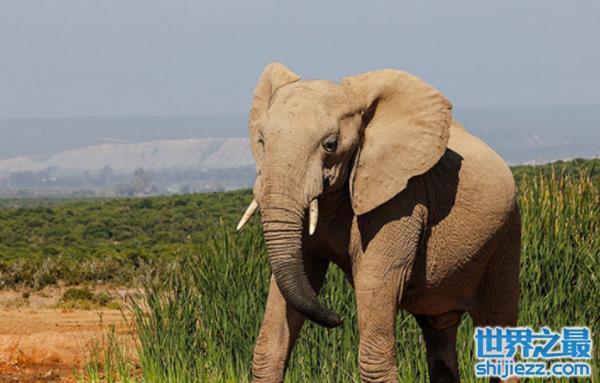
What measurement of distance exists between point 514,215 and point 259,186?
Answer: 5.54 ft

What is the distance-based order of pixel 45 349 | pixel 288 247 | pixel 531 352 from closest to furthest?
pixel 288 247 < pixel 531 352 < pixel 45 349

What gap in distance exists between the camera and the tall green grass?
761cm

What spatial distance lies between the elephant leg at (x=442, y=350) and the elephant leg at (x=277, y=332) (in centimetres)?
87

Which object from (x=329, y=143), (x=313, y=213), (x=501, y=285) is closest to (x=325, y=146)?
(x=329, y=143)

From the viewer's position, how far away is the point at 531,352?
21.8 ft

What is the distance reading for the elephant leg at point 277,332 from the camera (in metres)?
5.45

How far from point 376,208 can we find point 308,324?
108 inches

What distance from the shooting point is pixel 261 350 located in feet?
18.1

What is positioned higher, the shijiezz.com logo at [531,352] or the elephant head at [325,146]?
the elephant head at [325,146]

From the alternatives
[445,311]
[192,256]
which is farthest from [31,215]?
[445,311]

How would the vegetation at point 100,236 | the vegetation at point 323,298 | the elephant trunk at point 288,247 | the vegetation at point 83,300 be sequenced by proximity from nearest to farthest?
the elephant trunk at point 288,247 < the vegetation at point 323,298 < the vegetation at point 83,300 < the vegetation at point 100,236

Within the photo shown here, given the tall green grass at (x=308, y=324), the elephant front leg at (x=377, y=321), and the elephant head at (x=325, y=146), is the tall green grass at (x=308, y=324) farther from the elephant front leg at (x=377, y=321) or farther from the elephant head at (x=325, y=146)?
the elephant head at (x=325, y=146)

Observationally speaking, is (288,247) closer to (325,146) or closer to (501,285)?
(325,146)

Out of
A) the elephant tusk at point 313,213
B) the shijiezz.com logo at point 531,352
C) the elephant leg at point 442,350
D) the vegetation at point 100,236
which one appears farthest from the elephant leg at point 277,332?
the vegetation at point 100,236
